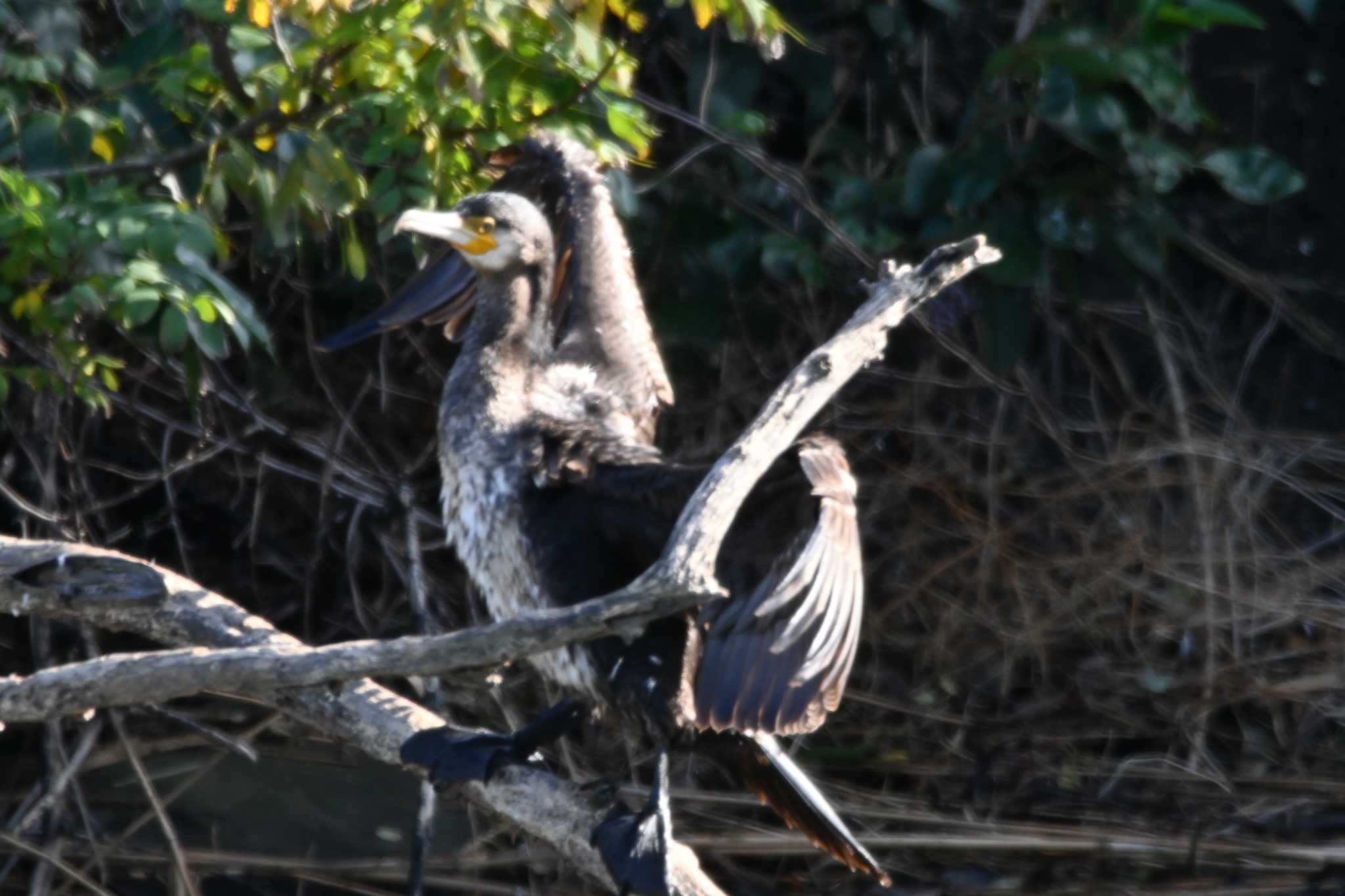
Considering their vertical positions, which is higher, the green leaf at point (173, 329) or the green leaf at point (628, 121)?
the green leaf at point (628, 121)

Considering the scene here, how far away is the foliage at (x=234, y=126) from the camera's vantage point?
8.05 ft

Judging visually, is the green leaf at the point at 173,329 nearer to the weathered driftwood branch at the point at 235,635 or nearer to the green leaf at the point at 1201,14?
the weathered driftwood branch at the point at 235,635

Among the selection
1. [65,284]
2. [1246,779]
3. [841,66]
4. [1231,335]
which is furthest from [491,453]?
[1231,335]

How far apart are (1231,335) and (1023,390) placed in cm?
77

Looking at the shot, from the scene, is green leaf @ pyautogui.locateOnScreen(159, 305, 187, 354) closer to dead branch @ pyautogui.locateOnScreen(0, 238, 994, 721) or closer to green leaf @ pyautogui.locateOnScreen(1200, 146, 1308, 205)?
dead branch @ pyautogui.locateOnScreen(0, 238, 994, 721)

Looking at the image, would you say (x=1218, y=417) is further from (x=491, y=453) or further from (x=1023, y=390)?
(x=491, y=453)

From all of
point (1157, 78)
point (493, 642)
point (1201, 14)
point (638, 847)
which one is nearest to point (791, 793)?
point (638, 847)

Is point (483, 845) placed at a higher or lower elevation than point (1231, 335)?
lower

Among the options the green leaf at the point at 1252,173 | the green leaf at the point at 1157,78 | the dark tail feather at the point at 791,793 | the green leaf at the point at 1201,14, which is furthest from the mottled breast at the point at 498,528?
the green leaf at the point at 1252,173

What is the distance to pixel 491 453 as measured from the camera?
2.80 metres

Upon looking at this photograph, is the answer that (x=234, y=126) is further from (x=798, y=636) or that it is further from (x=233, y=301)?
(x=798, y=636)

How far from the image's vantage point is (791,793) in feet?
8.89

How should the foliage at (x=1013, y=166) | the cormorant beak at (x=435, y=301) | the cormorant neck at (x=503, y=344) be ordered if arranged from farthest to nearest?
the foliage at (x=1013, y=166) < the cormorant beak at (x=435, y=301) < the cormorant neck at (x=503, y=344)

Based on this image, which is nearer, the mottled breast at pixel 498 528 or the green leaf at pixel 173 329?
the green leaf at pixel 173 329
